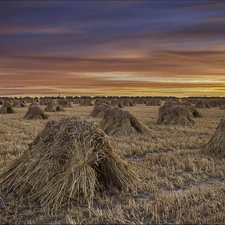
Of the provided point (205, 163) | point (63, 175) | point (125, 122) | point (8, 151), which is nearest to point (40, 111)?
point (125, 122)

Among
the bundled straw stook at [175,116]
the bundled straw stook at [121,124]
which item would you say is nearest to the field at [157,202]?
the bundled straw stook at [121,124]

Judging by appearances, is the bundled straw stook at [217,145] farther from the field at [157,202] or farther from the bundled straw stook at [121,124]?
the bundled straw stook at [121,124]

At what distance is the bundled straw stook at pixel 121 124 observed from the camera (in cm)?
1570

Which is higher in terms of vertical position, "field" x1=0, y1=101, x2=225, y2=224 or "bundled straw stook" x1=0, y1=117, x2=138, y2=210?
"bundled straw stook" x1=0, y1=117, x2=138, y2=210

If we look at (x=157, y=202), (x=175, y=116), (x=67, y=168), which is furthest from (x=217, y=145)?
(x=175, y=116)

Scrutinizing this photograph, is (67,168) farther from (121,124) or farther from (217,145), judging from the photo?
(121,124)

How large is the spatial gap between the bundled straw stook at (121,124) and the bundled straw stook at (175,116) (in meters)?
4.43

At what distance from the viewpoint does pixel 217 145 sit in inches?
420

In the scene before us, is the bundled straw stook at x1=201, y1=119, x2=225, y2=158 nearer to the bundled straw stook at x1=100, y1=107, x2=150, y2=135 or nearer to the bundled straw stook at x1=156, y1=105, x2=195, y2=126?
the bundled straw stook at x1=100, y1=107, x2=150, y2=135

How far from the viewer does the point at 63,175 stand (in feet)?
20.6

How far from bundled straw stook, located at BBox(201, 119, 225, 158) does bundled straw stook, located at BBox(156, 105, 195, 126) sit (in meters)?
8.84

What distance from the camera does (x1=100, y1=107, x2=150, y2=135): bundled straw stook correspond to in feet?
51.5

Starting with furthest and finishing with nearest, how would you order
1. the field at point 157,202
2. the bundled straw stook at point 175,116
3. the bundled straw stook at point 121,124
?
the bundled straw stook at point 175,116
the bundled straw stook at point 121,124
the field at point 157,202

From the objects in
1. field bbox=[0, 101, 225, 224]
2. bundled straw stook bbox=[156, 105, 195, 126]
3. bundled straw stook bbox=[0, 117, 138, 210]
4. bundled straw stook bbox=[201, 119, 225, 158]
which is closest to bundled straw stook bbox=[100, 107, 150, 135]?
bundled straw stook bbox=[156, 105, 195, 126]
